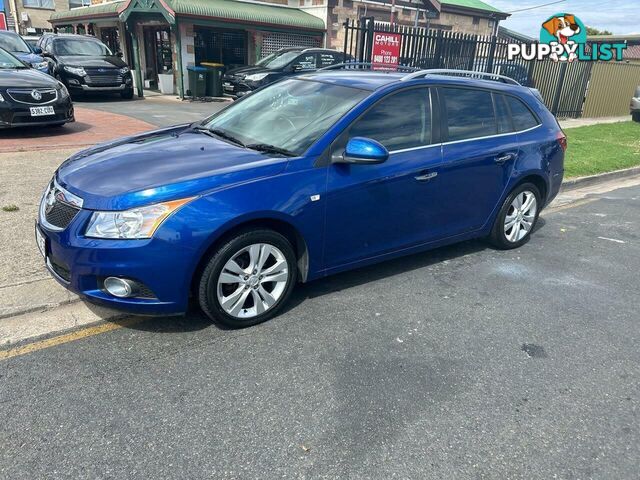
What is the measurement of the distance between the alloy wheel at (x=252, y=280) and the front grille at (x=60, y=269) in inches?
36.3

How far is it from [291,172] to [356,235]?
0.75 metres

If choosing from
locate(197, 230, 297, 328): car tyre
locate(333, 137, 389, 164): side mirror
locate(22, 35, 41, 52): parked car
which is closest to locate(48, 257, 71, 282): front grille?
locate(197, 230, 297, 328): car tyre

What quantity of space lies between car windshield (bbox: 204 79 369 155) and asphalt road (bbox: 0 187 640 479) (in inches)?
48.0

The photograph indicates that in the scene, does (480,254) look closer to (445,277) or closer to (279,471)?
(445,277)

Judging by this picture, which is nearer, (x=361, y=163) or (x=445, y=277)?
(x=361, y=163)

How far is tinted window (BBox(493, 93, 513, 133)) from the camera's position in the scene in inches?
191

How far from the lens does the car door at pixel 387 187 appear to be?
12.2 feet

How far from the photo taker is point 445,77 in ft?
14.8

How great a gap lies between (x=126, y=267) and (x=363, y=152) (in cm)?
169

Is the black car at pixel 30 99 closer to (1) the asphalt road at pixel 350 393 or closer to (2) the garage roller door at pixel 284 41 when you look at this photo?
(1) the asphalt road at pixel 350 393

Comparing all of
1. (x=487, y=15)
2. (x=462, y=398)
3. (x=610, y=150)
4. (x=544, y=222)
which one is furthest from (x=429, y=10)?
A: (x=462, y=398)

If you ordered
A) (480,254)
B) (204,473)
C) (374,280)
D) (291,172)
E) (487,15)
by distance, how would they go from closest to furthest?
(204,473)
(291,172)
(374,280)
(480,254)
(487,15)

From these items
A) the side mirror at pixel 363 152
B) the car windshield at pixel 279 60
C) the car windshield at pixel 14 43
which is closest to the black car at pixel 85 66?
the car windshield at pixel 14 43

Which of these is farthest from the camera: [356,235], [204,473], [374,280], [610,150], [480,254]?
[610,150]
